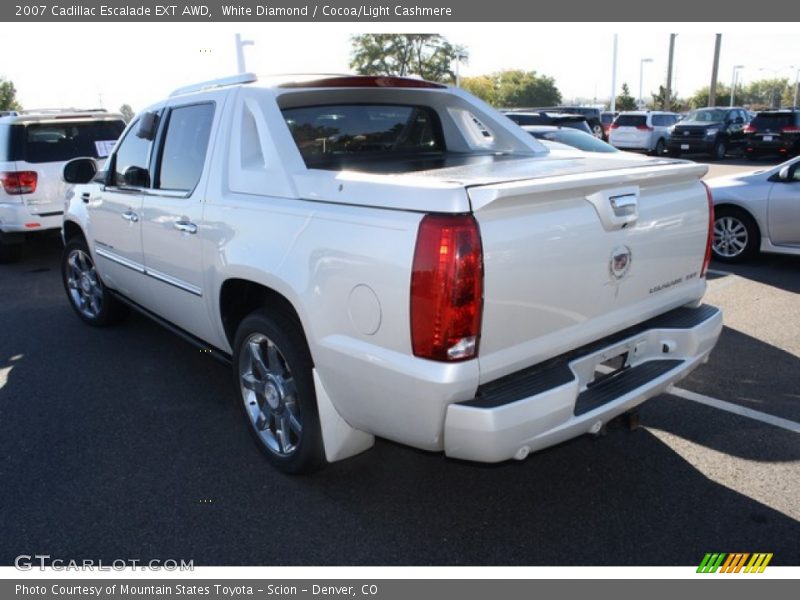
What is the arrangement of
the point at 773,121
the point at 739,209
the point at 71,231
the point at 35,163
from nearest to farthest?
the point at 71,231 → the point at 739,209 → the point at 35,163 → the point at 773,121

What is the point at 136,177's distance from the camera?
4.52m

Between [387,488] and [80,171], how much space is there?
150 inches

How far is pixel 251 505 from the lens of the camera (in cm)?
323

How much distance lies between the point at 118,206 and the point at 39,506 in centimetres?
228

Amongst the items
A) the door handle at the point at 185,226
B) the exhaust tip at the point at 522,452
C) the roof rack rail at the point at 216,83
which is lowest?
the exhaust tip at the point at 522,452

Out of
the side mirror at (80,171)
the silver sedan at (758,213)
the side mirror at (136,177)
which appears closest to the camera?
the side mirror at (136,177)

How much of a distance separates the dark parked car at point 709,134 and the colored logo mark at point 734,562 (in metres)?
22.4

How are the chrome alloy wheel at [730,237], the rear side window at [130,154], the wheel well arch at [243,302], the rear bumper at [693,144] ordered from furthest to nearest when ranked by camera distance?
the rear bumper at [693,144], the chrome alloy wheel at [730,237], the rear side window at [130,154], the wheel well arch at [243,302]

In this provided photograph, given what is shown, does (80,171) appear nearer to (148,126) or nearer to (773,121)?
(148,126)

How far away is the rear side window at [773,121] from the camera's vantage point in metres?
20.9

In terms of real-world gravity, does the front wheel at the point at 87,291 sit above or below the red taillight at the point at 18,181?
below

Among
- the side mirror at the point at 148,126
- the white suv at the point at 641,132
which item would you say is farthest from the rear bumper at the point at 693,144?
the side mirror at the point at 148,126

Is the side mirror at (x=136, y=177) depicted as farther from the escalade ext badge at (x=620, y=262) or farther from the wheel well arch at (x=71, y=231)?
the escalade ext badge at (x=620, y=262)

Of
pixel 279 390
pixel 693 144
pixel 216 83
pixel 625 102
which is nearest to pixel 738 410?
pixel 279 390
